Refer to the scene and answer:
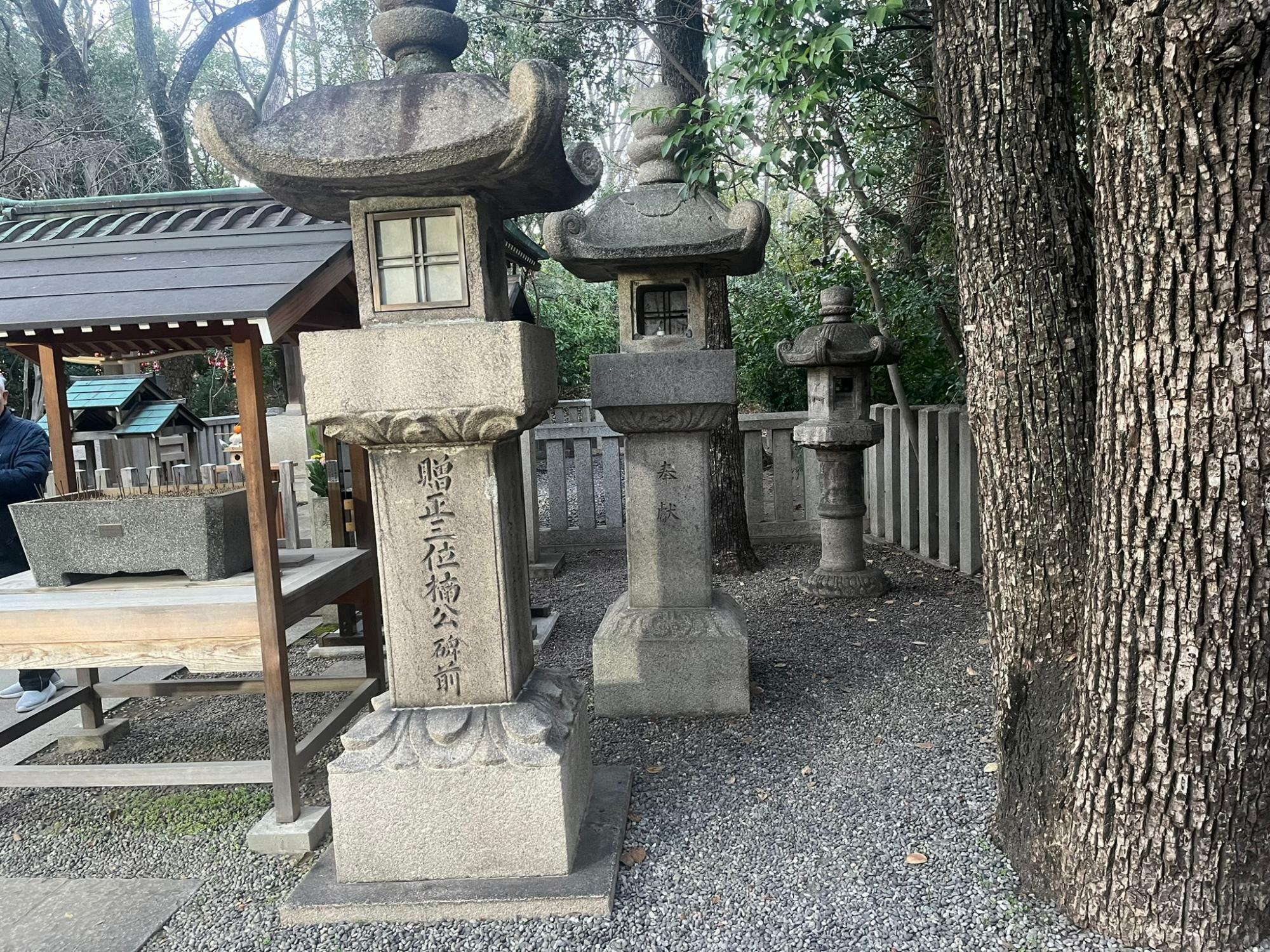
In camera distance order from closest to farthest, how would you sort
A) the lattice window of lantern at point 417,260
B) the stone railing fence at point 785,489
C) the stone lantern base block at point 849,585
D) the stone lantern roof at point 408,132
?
the stone lantern roof at point 408,132 < the lattice window of lantern at point 417,260 < the stone lantern base block at point 849,585 < the stone railing fence at point 785,489

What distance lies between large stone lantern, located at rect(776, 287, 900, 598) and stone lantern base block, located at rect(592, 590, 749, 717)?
2099mm

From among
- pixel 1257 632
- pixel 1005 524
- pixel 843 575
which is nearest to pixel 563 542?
pixel 843 575

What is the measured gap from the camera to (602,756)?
376cm

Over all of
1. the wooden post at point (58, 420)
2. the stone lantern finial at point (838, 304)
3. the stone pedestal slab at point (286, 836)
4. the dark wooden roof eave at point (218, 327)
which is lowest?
the stone pedestal slab at point (286, 836)

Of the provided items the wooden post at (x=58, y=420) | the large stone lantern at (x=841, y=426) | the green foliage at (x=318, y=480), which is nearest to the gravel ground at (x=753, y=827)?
the large stone lantern at (x=841, y=426)

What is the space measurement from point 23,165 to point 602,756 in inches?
491

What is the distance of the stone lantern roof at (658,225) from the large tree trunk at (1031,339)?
1412 mm

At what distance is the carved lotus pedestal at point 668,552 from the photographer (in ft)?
13.4

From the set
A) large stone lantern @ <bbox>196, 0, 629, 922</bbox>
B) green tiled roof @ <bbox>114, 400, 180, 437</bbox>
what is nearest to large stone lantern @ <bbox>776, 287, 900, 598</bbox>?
large stone lantern @ <bbox>196, 0, 629, 922</bbox>

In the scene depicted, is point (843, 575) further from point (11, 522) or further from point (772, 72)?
point (11, 522)

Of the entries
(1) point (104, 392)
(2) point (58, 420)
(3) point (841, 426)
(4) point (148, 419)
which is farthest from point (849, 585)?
(1) point (104, 392)

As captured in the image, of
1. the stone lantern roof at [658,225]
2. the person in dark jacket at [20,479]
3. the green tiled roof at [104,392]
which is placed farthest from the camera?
the green tiled roof at [104,392]

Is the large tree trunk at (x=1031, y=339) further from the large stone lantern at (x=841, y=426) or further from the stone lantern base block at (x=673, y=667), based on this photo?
the large stone lantern at (x=841, y=426)

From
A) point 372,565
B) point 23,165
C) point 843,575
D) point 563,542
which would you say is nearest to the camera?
point 372,565
